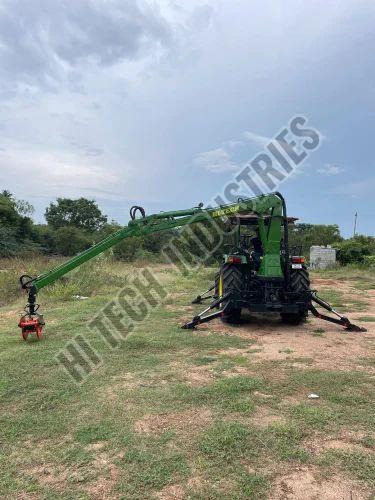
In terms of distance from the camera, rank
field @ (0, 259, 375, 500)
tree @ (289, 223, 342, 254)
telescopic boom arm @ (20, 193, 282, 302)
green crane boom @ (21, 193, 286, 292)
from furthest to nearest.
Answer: tree @ (289, 223, 342, 254)
green crane boom @ (21, 193, 286, 292)
telescopic boom arm @ (20, 193, 282, 302)
field @ (0, 259, 375, 500)

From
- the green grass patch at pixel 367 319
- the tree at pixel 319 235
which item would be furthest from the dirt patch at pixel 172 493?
the tree at pixel 319 235

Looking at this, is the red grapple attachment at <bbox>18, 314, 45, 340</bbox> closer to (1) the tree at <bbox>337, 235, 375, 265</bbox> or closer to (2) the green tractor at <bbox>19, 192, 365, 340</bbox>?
(2) the green tractor at <bbox>19, 192, 365, 340</bbox>

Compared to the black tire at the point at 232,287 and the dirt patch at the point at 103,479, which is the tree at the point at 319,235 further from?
the dirt patch at the point at 103,479

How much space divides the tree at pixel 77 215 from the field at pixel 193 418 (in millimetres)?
38013

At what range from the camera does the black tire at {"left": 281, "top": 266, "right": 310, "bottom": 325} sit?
691 cm

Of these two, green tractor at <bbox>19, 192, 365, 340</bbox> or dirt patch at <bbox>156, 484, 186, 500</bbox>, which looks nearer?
dirt patch at <bbox>156, 484, 186, 500</bbox>

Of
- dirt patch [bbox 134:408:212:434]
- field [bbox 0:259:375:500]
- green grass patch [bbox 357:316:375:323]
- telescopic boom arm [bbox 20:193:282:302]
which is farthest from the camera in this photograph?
green grass patch [bbox 357:316:375:323]

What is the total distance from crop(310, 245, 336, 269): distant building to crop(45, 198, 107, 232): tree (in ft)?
87.7

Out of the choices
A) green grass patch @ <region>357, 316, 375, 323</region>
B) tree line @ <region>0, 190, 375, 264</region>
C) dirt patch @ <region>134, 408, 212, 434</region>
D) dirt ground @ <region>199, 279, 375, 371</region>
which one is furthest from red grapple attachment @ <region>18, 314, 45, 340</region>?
tree line @ <region>0, 190, 375, 264</region>

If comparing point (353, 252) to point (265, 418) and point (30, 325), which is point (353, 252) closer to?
point (30, 325)

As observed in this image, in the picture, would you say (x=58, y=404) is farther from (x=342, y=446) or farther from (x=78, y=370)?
(x=342, y=446)

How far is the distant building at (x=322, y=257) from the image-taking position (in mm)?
20922

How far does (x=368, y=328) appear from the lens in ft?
21.8

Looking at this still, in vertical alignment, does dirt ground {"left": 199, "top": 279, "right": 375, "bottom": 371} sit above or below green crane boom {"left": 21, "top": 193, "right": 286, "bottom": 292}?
below
